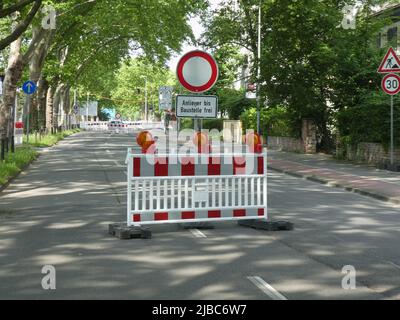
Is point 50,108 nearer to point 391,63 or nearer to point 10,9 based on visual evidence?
point 10,9

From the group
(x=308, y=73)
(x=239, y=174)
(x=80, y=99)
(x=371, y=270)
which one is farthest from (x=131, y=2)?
(x=80, y=99)

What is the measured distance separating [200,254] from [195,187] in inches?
70.8

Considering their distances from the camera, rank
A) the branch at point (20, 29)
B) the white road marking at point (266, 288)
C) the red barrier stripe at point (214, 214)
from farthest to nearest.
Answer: the branch at point (20, 29)
the red barrier stripe at point (214, 214)
the white road marking at point (266, 288)

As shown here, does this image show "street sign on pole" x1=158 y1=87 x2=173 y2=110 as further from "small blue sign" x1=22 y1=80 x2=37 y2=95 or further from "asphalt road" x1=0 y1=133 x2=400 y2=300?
"asphalt road" x1=0 y1=133 x2=400 y2=300

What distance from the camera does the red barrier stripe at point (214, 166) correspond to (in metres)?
9.32

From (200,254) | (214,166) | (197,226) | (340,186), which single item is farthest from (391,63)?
(200,254)

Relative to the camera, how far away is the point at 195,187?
30.4 ft

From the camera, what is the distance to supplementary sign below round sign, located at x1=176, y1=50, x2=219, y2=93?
9484mm

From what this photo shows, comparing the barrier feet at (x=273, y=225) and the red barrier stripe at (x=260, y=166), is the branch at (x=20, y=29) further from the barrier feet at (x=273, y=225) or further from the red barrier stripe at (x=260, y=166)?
the barrier feet at (x=273, y=225)

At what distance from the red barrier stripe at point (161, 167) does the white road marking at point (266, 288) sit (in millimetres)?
2983

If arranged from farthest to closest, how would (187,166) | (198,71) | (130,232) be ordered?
(198,71) → (187,166) → (130,232)

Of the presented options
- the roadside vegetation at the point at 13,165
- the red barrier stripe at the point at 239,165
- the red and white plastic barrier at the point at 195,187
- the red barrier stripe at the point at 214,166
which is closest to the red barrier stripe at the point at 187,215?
the red and white plastic barrier at the point at 195,187

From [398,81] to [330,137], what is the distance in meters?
10.3
